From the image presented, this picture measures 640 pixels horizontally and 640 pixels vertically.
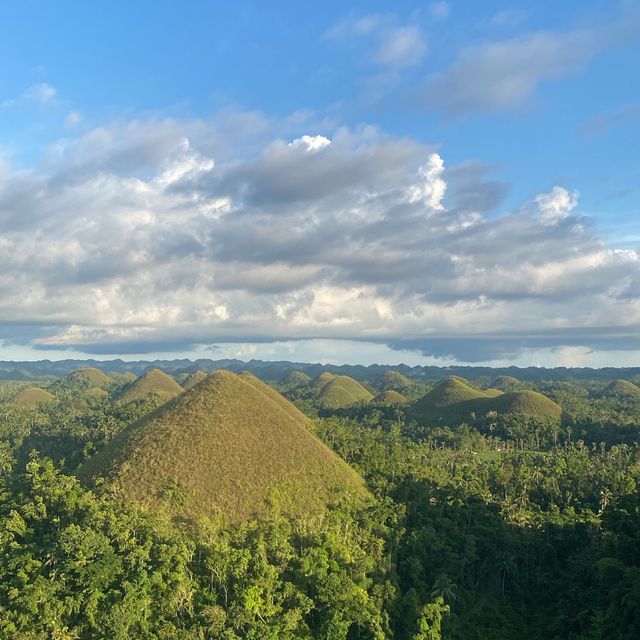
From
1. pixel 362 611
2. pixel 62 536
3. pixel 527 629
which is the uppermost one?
pixel 62 536

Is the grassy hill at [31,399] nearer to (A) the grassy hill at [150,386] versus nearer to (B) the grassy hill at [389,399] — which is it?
(A) the grassy hill at [150,386]

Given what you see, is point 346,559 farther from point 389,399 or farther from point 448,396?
point 389,399

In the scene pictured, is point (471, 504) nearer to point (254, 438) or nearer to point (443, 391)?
point (254, 438)

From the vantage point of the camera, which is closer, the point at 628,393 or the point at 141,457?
the point at 141,457

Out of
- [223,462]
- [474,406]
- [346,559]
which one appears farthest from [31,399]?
[346,559]

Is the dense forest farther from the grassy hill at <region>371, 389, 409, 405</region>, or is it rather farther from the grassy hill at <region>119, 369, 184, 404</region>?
the grassy hill at <region>119, 369, 184, 404</region>

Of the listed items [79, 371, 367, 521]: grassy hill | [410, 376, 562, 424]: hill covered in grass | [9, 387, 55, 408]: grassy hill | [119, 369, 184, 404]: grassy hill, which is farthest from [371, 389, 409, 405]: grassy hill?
[9, 387, 55, 408]: grassy hill

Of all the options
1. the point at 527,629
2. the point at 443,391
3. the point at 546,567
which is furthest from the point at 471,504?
the point at 443,391
